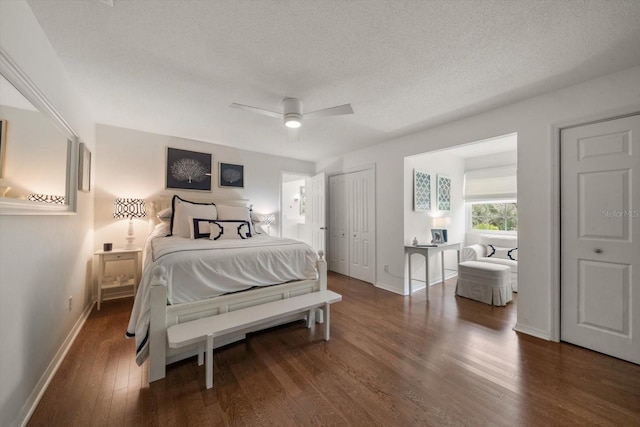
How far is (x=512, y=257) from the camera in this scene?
3.87 meters

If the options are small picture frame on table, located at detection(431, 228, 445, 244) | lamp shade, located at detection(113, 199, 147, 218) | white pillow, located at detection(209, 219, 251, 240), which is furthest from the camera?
small picture frame on table, located at detection(431, 228, 445, 244)

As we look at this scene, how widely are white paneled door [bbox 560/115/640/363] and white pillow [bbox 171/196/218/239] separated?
397 centimetres

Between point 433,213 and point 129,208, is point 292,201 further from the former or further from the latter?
point 129,208

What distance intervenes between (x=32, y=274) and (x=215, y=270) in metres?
1.04

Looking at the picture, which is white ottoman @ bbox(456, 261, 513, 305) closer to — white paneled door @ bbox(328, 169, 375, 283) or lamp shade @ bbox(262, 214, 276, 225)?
white paneled door @ bbox(328, 169, 375, 283)

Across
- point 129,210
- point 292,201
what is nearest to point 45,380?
point 129,210

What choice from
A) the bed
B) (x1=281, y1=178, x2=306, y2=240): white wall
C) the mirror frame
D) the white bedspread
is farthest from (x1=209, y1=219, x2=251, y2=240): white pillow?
(x1=281, y1=178, x2=306, y2=240): white wall

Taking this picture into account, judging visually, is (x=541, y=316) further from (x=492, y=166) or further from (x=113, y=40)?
(x=113, y=40)

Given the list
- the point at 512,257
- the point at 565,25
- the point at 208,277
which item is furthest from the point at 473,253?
the point at 208,277

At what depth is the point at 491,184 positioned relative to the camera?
172 inches

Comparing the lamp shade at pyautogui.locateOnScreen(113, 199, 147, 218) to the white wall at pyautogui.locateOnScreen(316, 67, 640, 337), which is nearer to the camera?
the white wall at pyautogui.locateOnScreen(316, 67, 640, 337)

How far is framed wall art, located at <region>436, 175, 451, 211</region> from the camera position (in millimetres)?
4266

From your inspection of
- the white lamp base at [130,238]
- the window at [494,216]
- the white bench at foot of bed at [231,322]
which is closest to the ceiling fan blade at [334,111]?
the white bench at foot of bed at [231,322]

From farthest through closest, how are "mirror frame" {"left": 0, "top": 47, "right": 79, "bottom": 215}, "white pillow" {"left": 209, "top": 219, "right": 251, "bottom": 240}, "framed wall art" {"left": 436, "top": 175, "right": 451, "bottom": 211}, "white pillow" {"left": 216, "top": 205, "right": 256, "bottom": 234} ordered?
"framed wall art" {"left": 436, "top": 175, "right": 451, "bottom": 211} → "white pillow" {"left": 216, "top": 205, "right": 256, "bottom": 234} → "white pillow" {"left": 209, "top": 219, "right": 251, "bottom": 240} → "mirror frame" {"left": 0, "top": 47, "right": 79, "bottom": 215}
